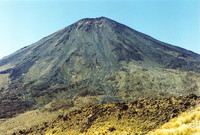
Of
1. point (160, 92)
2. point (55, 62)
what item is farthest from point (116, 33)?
point (160, 92)

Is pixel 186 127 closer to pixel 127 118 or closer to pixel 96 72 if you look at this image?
pixel 127 118

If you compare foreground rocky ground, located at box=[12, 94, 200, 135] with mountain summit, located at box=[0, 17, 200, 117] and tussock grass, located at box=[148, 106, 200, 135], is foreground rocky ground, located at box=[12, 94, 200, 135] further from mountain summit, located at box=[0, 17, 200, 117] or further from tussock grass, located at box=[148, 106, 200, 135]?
mountain summit, located at box=[0, 17, 200, 117]

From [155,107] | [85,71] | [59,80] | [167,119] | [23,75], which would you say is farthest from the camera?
[23,75]

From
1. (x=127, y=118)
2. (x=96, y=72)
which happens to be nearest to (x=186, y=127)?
(x=127, y=118)

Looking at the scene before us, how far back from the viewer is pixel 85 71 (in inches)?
2783

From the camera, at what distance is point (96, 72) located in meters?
68.8

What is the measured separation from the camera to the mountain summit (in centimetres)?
5391

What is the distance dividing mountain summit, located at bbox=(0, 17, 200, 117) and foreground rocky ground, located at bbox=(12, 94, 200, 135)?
27.1m

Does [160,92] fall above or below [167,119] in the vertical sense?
below

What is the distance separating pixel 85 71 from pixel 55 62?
1643 centimetres

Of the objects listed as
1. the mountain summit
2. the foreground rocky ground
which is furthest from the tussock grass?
the mountain summit

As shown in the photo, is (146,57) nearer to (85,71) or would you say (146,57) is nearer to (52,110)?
(85,71)

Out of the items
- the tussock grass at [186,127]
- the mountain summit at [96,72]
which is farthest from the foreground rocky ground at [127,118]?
the mountain summit at [96,72]

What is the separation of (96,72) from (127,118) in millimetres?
52915
